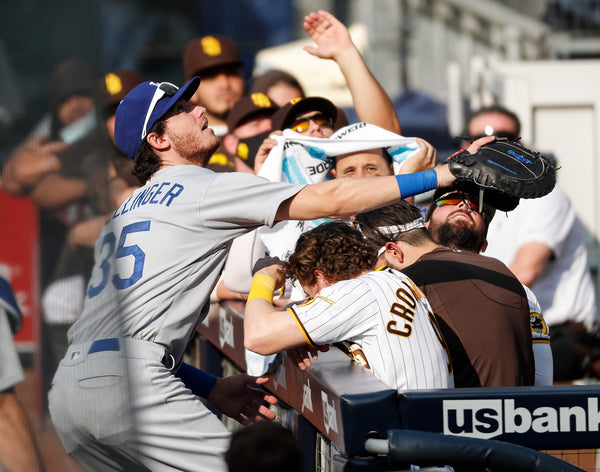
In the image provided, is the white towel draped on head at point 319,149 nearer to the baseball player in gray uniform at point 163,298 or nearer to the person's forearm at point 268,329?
the baseball player in gray uniform at point 163,298

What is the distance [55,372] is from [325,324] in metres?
0.82

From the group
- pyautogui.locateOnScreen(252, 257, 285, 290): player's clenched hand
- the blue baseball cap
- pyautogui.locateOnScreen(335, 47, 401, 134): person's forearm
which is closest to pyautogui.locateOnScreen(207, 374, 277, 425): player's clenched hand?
pyautogui.locateOnScreen(252, 257, 285, 290): player's clenched hand

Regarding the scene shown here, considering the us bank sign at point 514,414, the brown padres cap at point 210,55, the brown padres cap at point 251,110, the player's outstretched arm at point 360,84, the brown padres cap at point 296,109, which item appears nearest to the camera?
the us bank sign at point 514,414

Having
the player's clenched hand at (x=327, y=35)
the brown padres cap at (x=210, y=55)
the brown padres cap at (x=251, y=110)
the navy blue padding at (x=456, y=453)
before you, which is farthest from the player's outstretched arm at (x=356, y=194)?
the brown padres cap at (x=210, y=55)

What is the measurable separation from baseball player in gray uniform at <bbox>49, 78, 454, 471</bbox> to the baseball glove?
0.24 feet

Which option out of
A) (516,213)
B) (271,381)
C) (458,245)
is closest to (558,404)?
(458,245)

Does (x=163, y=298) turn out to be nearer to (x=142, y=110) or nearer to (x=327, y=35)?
(x=142, y=110)

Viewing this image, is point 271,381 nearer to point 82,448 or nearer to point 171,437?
point 171,437

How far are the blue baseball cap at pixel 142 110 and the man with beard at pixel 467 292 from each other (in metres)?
0.88

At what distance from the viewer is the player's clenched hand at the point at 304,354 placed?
3.03 meters

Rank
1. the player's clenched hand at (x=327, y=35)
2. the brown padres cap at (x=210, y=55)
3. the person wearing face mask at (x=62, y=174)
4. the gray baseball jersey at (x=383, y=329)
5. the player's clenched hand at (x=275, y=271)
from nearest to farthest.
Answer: the person wearing face mask at (x=62, y=174), the gray baseball jersey at (x=383, y=329), the player's clenched hand at (x=275, y=271), the player's clenched hand at (x=327, y=35), the brown padres cap at (x=210, y=55)

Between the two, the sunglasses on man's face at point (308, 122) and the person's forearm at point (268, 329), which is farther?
the sunglasses on man's face at point (308, 122)

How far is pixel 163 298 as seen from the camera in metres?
3.08

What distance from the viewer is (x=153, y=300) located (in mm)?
3068
